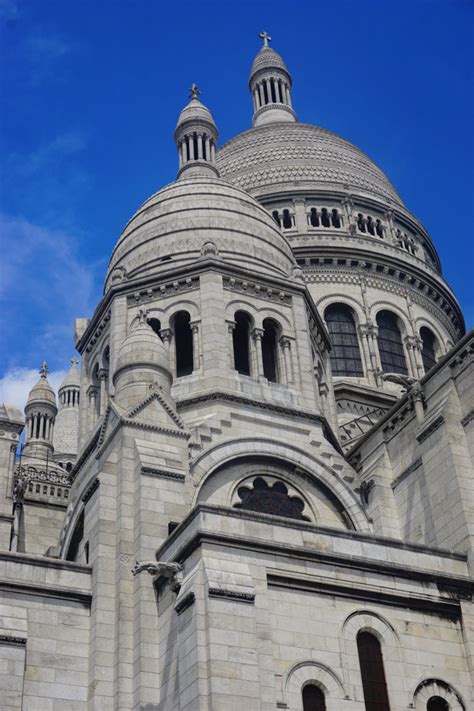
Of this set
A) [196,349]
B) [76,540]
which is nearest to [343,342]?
[196,349]

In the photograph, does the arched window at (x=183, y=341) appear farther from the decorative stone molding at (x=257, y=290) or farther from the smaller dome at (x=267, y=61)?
the smaller dome at (x=267, y=61)

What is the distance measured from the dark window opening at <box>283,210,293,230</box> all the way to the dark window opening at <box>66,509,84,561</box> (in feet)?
96.5

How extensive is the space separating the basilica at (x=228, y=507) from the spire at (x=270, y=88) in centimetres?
2743

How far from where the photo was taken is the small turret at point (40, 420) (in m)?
61.9

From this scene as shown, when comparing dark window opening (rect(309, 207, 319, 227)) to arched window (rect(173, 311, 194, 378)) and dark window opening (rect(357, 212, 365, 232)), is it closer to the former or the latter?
dark window opening (rect(357, 212, 365, 232))

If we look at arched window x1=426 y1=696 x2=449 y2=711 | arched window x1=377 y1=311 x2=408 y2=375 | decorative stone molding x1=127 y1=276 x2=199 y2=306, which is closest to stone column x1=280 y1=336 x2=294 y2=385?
decorative stone molding x1=127 y1=276 x2=199 y2=306

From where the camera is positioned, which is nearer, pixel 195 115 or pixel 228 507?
pixel 228 507

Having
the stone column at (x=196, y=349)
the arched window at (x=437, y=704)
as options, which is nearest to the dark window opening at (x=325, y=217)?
the stone column at (x=196, y=349)

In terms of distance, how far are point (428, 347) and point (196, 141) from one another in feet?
53.9

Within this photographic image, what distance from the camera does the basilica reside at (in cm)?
2344

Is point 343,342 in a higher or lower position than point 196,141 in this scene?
lower

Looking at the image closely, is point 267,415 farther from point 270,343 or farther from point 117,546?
point 117,546

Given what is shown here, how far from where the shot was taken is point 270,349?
36281 millimetres

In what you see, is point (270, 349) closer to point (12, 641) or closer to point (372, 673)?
point (372, 673)
